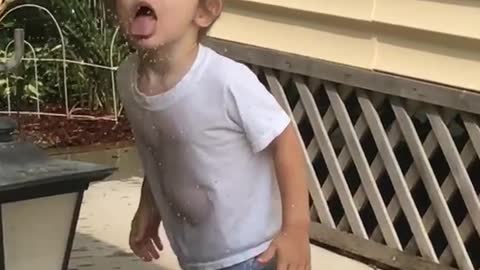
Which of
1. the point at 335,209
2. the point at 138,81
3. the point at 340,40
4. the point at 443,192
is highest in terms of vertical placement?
the point at 138,81

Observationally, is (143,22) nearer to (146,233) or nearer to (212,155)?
(212,155)

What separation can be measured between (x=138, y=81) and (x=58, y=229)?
15.1 inches

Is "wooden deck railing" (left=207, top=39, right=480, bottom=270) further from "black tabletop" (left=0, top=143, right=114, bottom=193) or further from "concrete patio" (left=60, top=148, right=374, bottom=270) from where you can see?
"black tabletop" (left=0, top=143, right=114, bottom=193)

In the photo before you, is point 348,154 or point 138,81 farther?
point 348,154

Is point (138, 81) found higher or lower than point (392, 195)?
higher

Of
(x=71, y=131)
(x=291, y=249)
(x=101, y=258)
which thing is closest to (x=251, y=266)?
(x=291, y=249)

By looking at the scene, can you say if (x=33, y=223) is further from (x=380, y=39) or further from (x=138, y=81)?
(x=380, y=39)

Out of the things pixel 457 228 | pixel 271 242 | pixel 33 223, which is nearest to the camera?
pixel 33 223

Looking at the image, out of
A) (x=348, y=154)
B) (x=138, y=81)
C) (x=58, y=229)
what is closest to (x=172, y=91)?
(x=138, y=81)

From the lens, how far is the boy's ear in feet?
8.49

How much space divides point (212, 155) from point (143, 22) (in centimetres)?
34

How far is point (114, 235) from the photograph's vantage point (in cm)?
537

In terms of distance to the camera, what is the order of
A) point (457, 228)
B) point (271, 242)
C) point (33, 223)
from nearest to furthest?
point (33, 223), point (271, 242), point (457, 228)

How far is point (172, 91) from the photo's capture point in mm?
2596
